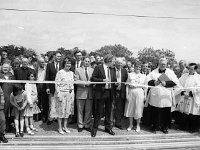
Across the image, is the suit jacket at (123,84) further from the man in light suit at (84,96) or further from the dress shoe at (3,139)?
the dress shoe at (3,139)

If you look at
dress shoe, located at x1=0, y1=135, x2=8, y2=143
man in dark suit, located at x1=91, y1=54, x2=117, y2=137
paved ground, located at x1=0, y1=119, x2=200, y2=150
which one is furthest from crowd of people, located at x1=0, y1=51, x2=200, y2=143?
dress shoe, located at x1=0, y1=135, x2=8, y2=143

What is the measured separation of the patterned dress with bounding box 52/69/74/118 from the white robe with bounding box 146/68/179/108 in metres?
2.45

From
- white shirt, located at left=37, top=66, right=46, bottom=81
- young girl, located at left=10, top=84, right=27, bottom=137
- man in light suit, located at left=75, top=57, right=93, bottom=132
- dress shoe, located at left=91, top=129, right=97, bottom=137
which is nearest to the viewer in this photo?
young girl, located at left=10, top=84, right=27, bottom=137

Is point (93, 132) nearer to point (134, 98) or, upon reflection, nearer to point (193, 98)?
point (134, 98)

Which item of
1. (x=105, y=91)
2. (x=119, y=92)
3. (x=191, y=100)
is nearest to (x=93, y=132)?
(x=105, y=91)

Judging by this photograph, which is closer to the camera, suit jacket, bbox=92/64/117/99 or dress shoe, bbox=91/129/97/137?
dress shoe, bbox=91/129/97/137

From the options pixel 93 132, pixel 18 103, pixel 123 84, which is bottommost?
pixel 93 132

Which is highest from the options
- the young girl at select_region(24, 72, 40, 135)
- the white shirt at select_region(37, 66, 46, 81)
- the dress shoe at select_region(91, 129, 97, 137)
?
the white shirt at select_region(37, 66, 46, 81)

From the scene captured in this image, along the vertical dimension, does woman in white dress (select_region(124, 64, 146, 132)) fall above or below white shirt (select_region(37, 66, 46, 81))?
below

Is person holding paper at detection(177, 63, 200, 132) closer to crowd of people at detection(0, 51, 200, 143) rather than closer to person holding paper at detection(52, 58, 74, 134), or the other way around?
Result: crowd of people at detection(0, 51, 200, 143)

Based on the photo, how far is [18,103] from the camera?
6.96 meters

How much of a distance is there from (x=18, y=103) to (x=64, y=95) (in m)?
1.25

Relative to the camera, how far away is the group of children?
6879 mm

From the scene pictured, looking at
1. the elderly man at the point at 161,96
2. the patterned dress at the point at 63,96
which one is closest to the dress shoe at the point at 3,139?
the patterned dress at the point at 63,96
